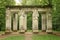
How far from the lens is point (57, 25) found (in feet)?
140

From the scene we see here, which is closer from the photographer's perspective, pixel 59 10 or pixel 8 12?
pixel 8 12

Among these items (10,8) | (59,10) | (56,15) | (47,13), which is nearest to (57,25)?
(56,15)

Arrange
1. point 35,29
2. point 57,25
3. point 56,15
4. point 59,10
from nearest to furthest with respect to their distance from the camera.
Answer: point 35,29, point 59,10, point 56,15, point 57,25

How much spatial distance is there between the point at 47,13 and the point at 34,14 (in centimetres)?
216

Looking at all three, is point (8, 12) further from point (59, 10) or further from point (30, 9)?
point (59, 10)

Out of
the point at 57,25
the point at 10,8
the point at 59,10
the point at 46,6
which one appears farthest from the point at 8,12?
the point at 57,25

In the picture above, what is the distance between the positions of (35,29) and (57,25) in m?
11.0

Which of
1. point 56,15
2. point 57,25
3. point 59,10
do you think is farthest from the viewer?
point 57,25

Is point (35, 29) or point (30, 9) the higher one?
point (30, 9)

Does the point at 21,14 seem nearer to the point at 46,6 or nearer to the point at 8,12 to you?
the point at 8,12

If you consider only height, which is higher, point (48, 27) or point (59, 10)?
point (59, 10)

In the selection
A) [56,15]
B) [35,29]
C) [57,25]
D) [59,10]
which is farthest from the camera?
[57,25]

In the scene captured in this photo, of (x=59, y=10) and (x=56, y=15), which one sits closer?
(x=59, y=10)

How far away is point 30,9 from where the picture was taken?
3362 cm
